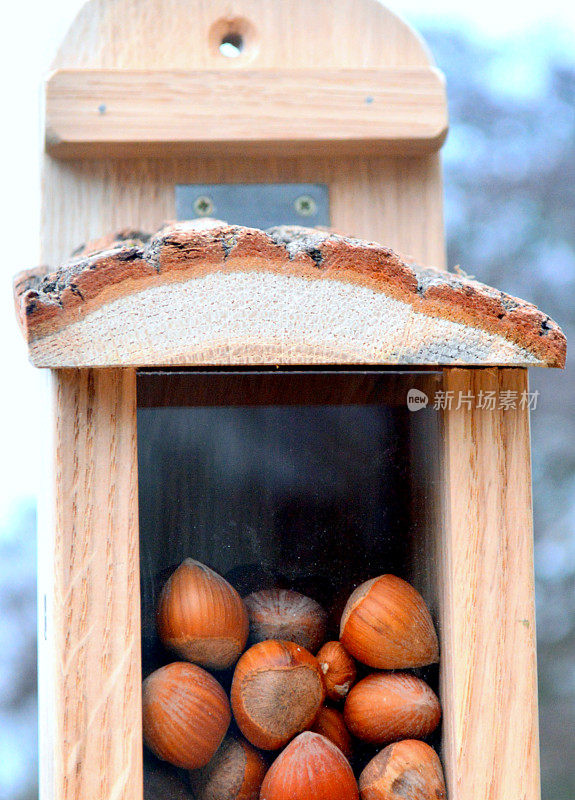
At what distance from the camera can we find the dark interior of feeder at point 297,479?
0.53m

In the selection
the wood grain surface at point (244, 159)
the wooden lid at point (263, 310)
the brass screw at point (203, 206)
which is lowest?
the wooden lid at point (263, 310)

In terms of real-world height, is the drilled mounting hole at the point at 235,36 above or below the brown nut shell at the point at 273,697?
above

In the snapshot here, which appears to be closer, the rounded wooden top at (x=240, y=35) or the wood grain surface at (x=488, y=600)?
the wood grain surface at (x=488, y=600)

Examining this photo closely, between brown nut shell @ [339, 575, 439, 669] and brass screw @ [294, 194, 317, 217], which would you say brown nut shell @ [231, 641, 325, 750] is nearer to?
brown nut shell @ [339, 575, 439, 669]

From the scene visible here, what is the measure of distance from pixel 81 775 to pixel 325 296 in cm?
29

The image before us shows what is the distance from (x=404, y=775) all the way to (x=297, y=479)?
0.58 ft

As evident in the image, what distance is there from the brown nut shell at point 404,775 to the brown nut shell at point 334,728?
0.02m

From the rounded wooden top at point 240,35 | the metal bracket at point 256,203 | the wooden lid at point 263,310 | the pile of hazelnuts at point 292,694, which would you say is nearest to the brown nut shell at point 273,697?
the pile of hazelnuts at point 292,694

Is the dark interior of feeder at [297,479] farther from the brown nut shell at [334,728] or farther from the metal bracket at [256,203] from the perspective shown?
the metal bracket at [256,203]

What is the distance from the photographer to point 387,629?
53 centimetres

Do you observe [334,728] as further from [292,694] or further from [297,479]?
[297,479]

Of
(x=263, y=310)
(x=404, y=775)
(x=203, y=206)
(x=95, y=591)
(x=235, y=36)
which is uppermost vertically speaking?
(x=235, y=36)

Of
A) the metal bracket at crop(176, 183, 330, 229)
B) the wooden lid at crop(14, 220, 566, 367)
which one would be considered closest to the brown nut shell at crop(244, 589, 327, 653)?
the wooden lid at crop(14, 220, 566, 367)

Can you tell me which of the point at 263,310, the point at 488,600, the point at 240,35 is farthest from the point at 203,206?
the point at 488,600
